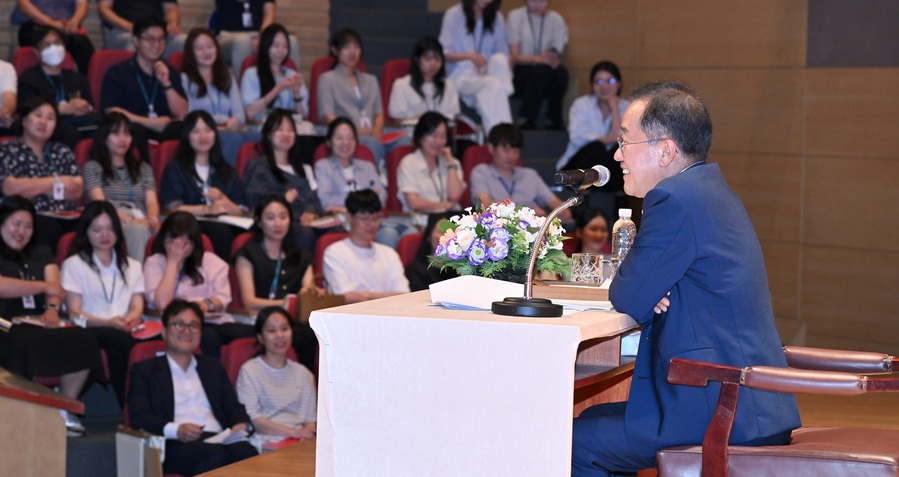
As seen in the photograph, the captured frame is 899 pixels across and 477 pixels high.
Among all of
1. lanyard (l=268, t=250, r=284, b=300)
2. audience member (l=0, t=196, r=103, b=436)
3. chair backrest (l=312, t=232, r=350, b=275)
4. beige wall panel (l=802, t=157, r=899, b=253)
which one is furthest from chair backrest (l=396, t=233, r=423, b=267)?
beige wall panel (l=802, t=157, r=899, b=253)

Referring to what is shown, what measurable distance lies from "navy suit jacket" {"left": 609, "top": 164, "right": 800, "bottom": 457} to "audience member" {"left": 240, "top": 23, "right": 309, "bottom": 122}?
4360mm

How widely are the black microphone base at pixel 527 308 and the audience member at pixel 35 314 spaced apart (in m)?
2.71

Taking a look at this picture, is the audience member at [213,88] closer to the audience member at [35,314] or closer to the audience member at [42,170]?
the audience member at [42,170]

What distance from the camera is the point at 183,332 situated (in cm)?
488

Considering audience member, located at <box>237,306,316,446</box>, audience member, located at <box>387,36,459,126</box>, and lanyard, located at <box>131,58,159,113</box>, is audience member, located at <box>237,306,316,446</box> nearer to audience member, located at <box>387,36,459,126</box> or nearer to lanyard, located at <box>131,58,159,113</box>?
lanyard, located at <box>131,58,159,113</box>

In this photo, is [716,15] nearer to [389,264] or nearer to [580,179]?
[389,264]

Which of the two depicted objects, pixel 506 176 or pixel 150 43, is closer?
pixel 150 43

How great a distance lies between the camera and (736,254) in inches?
104

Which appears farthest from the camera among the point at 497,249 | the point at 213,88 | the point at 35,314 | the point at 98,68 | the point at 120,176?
the point at 213,88

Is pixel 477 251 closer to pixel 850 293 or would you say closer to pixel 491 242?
pixel 491 242

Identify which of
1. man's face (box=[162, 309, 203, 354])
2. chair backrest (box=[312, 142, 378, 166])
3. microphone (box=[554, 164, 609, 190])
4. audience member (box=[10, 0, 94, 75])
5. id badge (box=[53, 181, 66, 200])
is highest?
audience member (box=[10, 0, 94, 75])

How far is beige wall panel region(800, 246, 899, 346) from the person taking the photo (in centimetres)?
632

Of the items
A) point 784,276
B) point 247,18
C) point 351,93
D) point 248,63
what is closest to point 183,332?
point 248,63

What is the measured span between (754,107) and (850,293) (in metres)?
1.21
